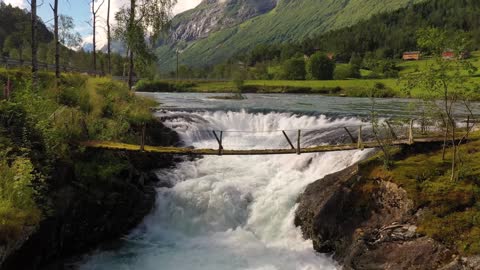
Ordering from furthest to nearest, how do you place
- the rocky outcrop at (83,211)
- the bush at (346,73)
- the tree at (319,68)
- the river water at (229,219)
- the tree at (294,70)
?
the tree at (294,70) < the tree at (319,68) < the bush at (346,73) < the river water at (229,219) < the rocky outcrop at (83,211)

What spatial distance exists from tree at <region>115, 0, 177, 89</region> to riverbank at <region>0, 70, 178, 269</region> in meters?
12.6

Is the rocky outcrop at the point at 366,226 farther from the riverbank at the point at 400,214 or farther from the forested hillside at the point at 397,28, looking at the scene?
the forested hillside at the point at 397,28

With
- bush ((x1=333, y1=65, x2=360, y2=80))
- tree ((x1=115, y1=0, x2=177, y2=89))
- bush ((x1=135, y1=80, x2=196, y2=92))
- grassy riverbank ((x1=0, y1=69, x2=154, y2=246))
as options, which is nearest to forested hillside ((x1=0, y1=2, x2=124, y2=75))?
bush ((x1=135, y1=80, x2=196, y2=92))

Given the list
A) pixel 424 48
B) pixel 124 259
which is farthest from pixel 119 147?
pixel 424 48

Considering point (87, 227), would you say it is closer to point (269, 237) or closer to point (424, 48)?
point (269, 237)

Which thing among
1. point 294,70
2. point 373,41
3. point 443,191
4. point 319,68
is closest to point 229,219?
point 443,191

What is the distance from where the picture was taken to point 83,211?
14.2 metres

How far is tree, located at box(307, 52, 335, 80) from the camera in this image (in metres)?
107

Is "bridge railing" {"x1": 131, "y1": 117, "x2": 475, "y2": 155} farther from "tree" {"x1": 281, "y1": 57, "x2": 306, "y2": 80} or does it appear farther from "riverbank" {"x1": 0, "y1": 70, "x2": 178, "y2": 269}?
"tree" {"x1": 281, "y1": 57, "x2": 306, "y2": 80}

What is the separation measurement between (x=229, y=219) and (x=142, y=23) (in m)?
20.5

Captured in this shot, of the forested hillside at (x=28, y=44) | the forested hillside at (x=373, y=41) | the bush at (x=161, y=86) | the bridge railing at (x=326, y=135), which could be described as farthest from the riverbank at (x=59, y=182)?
the forested hillside at (x=373, y=41)

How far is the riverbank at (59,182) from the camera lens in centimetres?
1048

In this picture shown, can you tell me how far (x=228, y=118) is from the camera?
31.0 metres

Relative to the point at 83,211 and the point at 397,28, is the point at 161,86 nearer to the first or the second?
the point at 83,211
